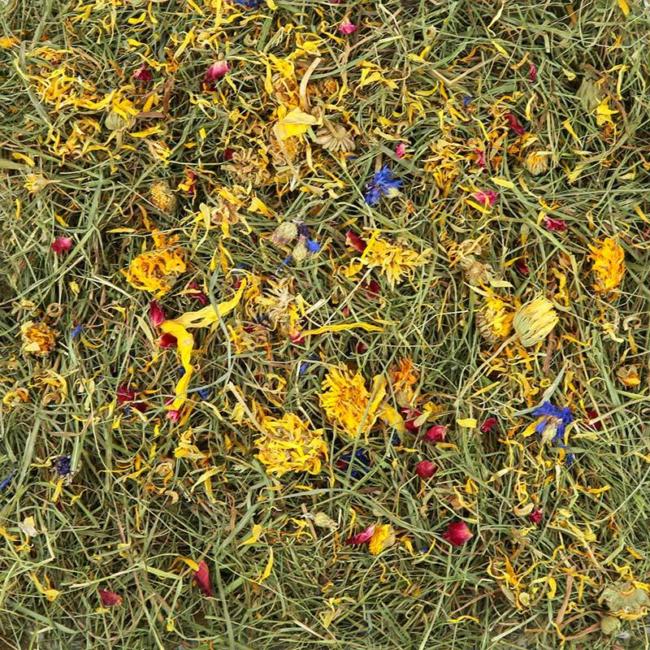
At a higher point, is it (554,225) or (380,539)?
(554,225)

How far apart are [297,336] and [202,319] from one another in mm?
126

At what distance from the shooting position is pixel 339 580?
900 millimetres

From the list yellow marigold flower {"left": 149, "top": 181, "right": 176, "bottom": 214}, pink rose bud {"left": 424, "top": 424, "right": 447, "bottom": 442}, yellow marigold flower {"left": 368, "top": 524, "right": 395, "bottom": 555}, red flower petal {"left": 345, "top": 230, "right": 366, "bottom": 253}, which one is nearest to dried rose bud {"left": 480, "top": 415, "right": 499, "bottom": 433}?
pink rose bud {"left": 424, "top": 424, "right": 447, "bottom": 442}

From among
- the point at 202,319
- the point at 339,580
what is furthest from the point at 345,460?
the point at 202,319

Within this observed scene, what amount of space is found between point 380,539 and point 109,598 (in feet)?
1.21

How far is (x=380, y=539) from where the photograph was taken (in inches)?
34.6

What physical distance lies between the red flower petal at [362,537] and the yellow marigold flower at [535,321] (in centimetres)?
32

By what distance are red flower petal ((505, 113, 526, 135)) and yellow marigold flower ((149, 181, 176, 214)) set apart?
1.52 ft

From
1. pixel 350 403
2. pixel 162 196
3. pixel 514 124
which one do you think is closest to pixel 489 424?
pixel 350 403

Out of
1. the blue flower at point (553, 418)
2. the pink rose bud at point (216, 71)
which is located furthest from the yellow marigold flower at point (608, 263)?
the pink rose bud at point (216, 71)

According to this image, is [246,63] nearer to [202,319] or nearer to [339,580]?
[202,319]

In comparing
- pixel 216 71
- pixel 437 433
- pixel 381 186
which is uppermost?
pixel 216 71

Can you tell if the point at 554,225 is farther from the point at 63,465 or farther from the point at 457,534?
the point at 63,465

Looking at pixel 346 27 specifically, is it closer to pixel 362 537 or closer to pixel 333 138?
pixel 333 138
